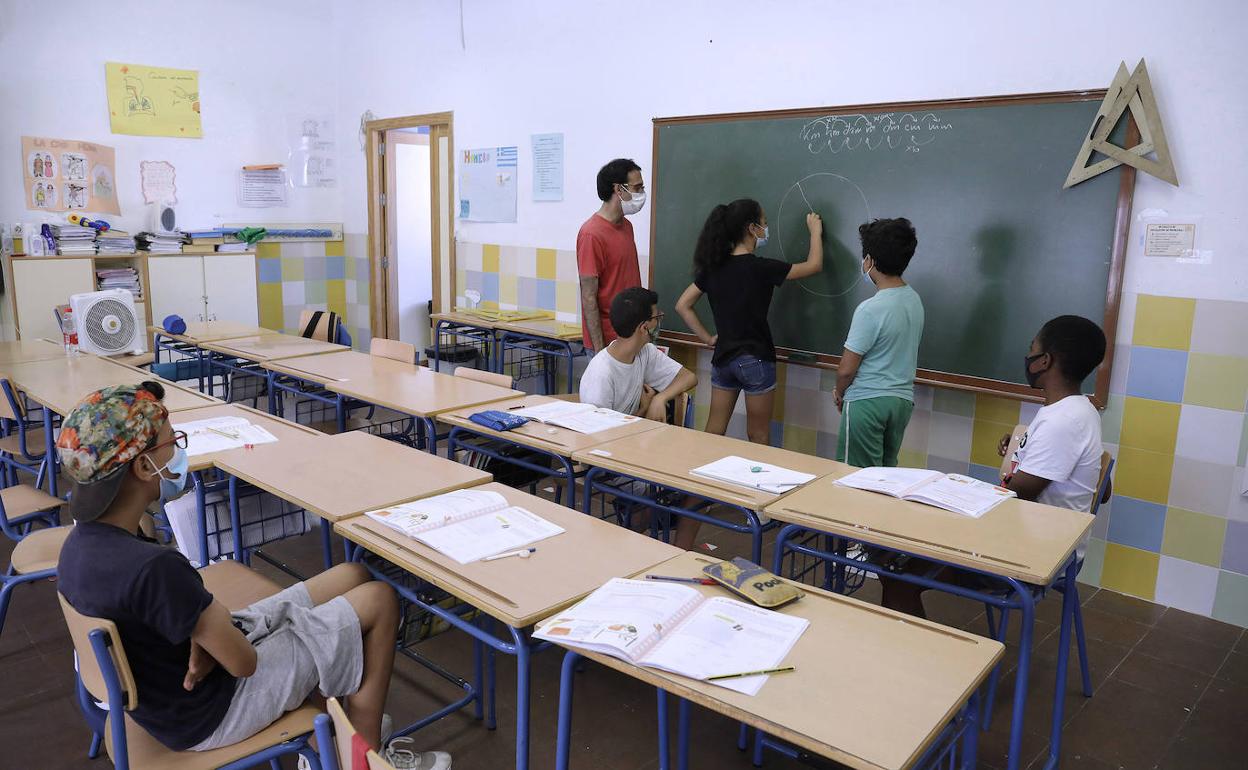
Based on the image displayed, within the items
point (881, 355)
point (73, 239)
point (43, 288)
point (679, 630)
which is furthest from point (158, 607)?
point (73, 239)

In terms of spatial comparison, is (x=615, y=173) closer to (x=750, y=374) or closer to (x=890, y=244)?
(x=750, y=374)

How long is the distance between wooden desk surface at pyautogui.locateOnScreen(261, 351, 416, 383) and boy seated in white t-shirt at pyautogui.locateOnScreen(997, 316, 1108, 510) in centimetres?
278

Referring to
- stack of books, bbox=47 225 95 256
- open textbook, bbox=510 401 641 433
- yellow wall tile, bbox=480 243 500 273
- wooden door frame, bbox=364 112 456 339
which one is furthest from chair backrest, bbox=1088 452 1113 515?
stack of books, bbox=47 225 95 256

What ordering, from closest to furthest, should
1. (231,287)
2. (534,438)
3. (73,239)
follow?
(534,438)
(73,239)
(231,287)

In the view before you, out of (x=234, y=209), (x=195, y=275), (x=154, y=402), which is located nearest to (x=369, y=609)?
(x=154, y=402)

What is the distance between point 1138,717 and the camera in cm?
269

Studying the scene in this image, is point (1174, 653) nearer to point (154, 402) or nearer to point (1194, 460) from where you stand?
point (1194, 460)

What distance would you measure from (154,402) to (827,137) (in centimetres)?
334

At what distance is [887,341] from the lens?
3352 millimetres

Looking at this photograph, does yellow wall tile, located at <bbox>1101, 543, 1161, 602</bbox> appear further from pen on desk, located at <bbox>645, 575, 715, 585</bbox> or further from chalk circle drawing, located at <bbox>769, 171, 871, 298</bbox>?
pen on desk, located at <bbox>645, 575, 715, 585</bbox>

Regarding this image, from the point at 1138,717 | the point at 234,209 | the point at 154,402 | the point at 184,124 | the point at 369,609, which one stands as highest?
the point at 184,124

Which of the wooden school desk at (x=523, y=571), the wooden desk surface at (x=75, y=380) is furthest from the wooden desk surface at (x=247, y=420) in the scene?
the wooden school desk at (x=523, y=571)

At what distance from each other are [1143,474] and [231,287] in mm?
6192

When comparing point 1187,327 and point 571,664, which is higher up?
point 1187,327
